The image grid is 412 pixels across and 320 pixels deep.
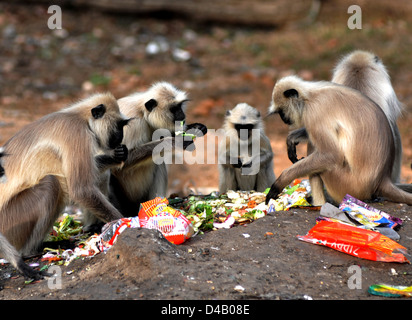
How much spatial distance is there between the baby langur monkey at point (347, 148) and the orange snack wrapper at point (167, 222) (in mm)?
995

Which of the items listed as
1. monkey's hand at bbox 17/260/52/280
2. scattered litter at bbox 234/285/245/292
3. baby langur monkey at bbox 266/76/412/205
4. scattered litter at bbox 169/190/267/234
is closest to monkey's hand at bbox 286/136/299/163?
baby langur monkey at bbox 266/76/412/205

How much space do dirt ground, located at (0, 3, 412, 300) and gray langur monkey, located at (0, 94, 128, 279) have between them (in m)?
0.40

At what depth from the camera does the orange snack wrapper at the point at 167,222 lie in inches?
164

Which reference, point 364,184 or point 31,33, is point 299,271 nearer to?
point 364,184

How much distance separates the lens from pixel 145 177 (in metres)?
5.55

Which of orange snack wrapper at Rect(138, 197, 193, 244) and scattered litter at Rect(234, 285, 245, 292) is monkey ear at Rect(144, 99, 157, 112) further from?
scattered litter at Rect(234, 285, 245, 292)

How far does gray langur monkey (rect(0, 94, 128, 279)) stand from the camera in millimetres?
4379

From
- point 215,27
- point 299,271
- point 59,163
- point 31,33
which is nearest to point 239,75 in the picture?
point 215,27

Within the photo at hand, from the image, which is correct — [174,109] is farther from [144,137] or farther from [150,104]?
[144,137]

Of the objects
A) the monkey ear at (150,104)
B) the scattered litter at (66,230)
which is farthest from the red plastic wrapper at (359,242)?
the scattered litter at (66,230)

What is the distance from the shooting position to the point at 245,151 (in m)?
5.84

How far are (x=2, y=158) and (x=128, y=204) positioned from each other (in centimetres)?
155

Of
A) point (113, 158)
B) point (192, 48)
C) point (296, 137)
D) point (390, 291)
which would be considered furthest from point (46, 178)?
point (192, 48)

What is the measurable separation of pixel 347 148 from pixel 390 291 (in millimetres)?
1554
